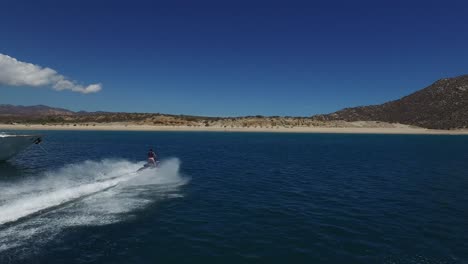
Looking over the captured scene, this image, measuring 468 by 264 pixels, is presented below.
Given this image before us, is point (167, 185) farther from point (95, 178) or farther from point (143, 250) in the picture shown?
point (143, 250)

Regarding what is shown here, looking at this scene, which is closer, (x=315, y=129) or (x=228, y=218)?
(x=228, y=218)

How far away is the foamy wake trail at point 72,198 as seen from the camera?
49.7 feet

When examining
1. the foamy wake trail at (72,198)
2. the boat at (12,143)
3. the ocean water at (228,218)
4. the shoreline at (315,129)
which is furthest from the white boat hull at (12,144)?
the shoreline at (315,129)

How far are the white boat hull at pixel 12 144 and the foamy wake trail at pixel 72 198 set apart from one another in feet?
35.1

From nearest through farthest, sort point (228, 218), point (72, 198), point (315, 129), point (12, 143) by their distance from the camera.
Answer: point (228, 218) → point (72, 198) → point (12, 143) → point (315, 129)

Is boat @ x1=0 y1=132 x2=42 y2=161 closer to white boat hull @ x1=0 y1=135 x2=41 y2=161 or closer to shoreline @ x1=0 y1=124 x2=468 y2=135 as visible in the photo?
white boat hull @ x1=0 y1=135 x2=41 y2=161

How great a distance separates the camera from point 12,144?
125ft

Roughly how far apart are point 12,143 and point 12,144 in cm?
16

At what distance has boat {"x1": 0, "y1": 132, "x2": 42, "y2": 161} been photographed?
1472 inches

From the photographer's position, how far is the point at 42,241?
13.5 metres

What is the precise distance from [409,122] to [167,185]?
18276 cm

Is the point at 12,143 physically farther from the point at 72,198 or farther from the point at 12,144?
A: the point at 72,198

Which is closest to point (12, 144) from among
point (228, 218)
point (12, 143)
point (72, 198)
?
point (12, 143)

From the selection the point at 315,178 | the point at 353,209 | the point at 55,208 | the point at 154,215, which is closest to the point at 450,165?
the point at 315,178
